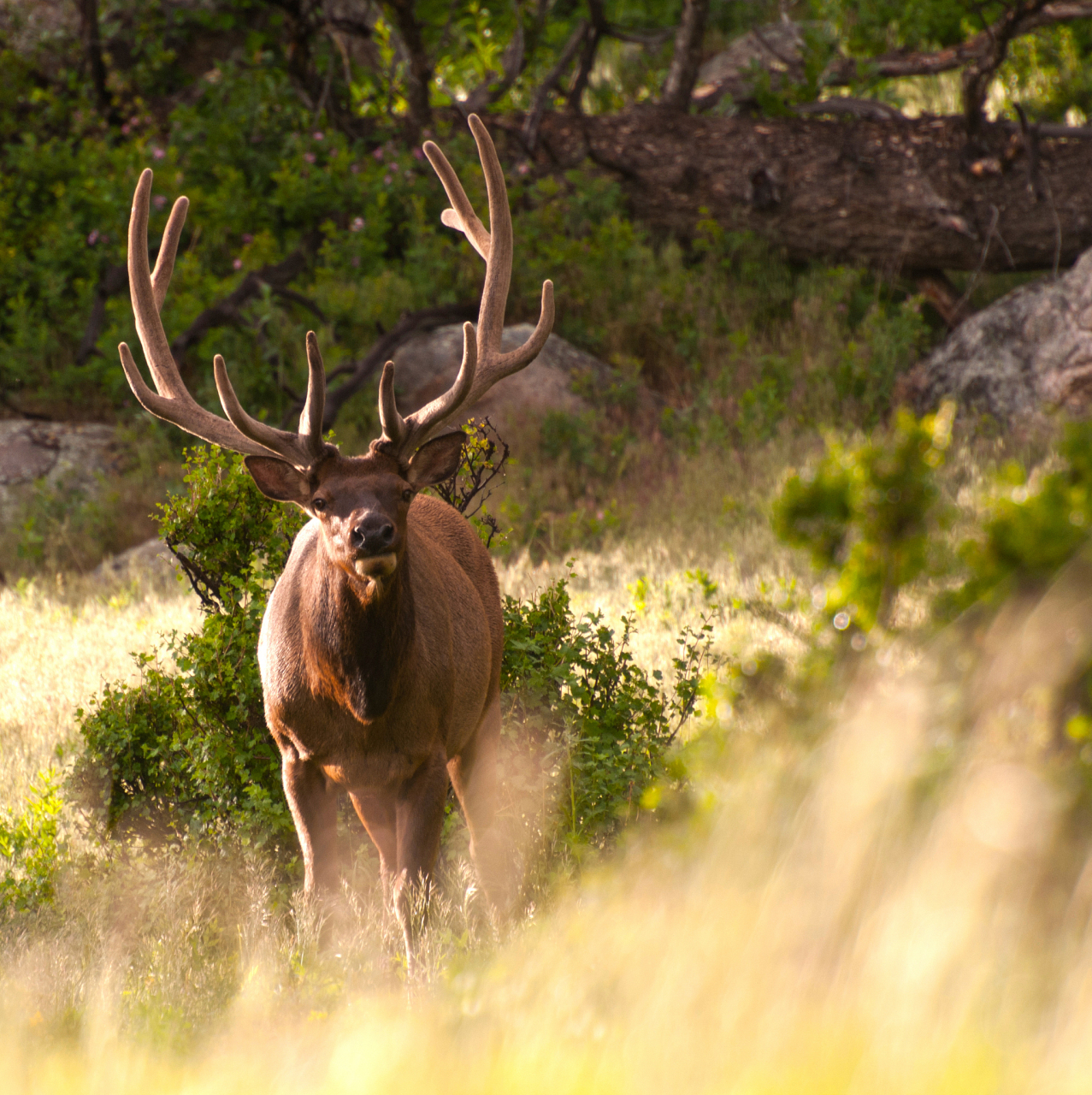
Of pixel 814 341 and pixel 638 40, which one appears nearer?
pixel 814 341

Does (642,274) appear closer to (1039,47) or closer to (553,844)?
(1039,47)

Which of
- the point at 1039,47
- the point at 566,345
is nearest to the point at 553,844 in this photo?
the point at 566,345

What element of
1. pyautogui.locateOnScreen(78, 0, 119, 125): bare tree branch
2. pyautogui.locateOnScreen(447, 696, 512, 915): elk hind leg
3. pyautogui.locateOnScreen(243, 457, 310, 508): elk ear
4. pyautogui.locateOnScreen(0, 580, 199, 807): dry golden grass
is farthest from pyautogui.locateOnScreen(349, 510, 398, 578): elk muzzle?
pyautogui.locateOnScreen(78, 0, 119, 125): bare tree branch

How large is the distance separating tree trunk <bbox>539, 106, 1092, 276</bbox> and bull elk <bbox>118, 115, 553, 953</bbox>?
324 inches

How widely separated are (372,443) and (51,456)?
8044 mm

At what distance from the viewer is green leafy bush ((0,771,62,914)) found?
4.88m

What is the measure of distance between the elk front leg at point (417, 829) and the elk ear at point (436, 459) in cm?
100

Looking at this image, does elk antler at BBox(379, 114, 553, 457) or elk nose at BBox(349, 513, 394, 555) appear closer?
elk nose at BBox(349, 513, 394, 555)

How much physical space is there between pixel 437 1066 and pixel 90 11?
1417 cm

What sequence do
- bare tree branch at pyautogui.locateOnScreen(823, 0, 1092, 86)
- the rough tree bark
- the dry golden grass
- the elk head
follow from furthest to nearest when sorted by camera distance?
the rough tree bark < bare tree branch at pyautogui.locateOnScreen(823, 0, 1092, 86) < the dry golden grass < the elk head

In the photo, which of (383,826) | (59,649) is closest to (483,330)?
(383,826)

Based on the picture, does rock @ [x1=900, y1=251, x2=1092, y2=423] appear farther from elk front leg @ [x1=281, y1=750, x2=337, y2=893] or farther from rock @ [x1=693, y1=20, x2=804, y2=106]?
Result: elk front leg @ [x1=281, y1=750, x2=337, y2=893]

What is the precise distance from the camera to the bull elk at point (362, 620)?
4.21m

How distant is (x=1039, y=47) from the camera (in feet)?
46.0
